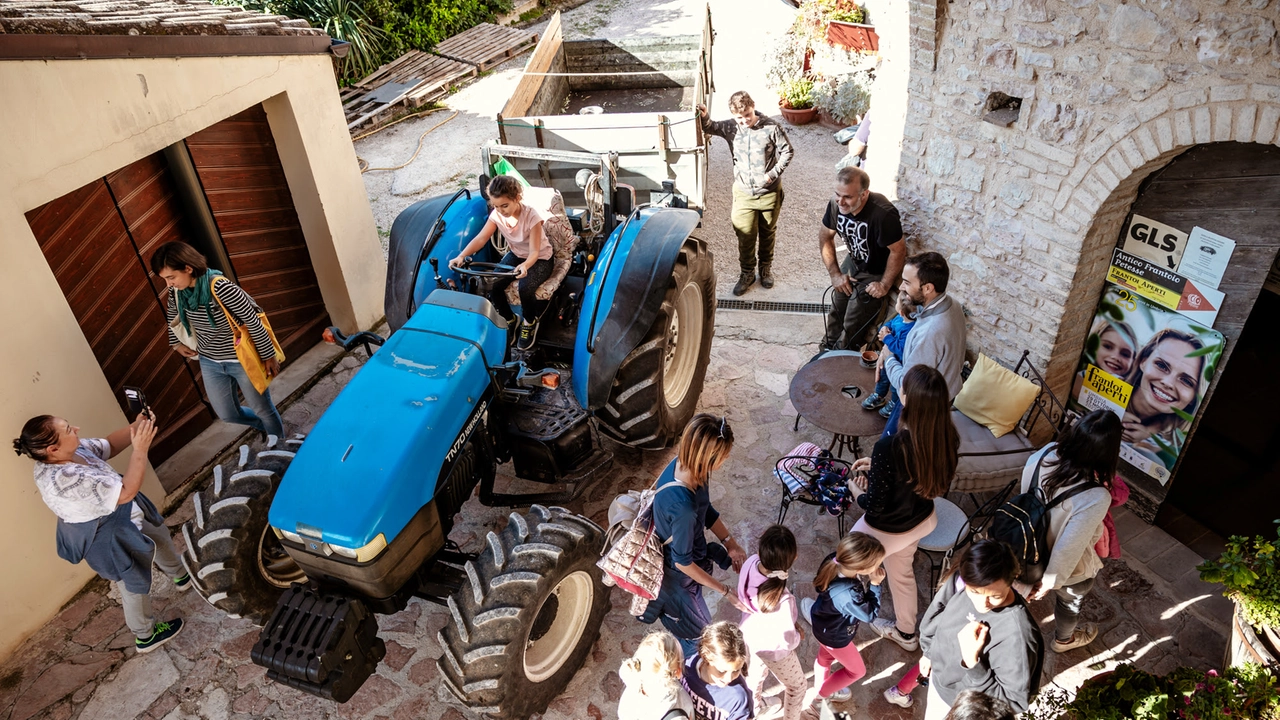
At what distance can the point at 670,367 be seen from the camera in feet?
17.1

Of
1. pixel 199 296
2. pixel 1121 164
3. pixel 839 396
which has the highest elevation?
pixel 1121 164

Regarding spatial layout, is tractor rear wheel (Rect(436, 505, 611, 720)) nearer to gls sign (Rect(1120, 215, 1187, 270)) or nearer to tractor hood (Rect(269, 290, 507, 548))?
tractor hood (Rect(269, 290, 507, 548))

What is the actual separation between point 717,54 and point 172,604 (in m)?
9.71

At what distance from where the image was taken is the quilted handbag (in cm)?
319

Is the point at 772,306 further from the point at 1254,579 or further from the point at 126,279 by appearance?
the point at 126,279

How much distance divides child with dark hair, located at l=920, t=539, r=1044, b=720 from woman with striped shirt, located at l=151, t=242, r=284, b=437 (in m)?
3.86

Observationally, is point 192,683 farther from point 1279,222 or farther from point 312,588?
point 1279,222

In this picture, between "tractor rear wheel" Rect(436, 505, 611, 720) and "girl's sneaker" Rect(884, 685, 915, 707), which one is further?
"girl's sneaker" Rect(884, 685, 915, 707)

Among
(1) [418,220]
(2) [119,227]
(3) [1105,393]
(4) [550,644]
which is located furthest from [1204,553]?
(2) [119,227]

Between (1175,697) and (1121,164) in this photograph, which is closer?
(1175,697)

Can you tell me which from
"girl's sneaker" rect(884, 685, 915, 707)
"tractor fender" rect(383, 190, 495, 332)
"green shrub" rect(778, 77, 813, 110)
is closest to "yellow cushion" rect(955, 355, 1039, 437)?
"girl's sneaker" rect(884, 685, 915, 707)

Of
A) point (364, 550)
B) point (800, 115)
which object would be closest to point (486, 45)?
point (800, 115)

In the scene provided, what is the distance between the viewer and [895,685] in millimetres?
3746

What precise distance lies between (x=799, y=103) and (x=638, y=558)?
7.49 metres
